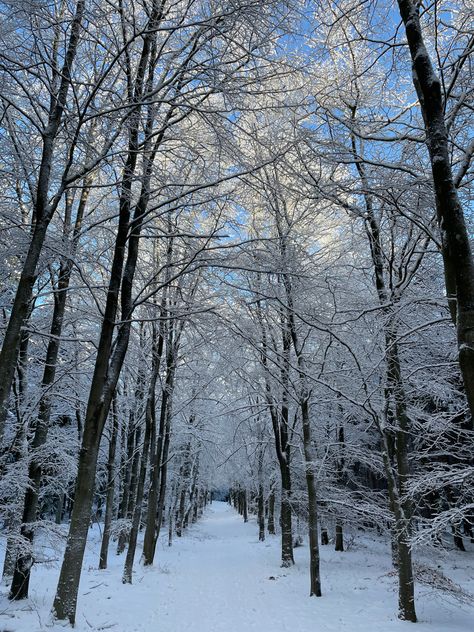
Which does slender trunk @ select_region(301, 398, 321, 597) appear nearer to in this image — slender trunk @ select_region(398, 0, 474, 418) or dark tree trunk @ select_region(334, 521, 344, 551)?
slender trunk @ select_region(398, 0, 474, 418)

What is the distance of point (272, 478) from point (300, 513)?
2127 millimetres

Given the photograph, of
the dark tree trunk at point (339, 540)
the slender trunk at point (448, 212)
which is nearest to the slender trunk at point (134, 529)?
the dark tree trunk at point (339, 540)

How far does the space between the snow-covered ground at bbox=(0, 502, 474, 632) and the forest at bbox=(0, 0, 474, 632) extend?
10 centimetres

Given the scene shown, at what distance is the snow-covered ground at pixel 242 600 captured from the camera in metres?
7.24

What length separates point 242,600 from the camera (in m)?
9.84

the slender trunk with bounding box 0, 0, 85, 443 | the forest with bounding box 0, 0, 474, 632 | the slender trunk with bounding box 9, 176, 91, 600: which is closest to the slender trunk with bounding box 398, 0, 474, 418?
the forest with bounding box 0, 0, 474, 632

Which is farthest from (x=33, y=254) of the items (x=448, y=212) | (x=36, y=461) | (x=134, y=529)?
(x=134, y=529)

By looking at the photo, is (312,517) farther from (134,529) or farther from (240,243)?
(240,243)

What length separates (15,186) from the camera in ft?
25.7

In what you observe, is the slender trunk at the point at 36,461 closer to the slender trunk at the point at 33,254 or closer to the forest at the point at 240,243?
the forest at the point at 240,243

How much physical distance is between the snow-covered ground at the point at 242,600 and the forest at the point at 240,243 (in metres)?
0.10

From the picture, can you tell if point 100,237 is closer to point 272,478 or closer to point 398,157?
point 398,157

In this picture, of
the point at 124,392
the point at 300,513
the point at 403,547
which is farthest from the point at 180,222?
the point at 300,513

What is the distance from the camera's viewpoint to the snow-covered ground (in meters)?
7.24
